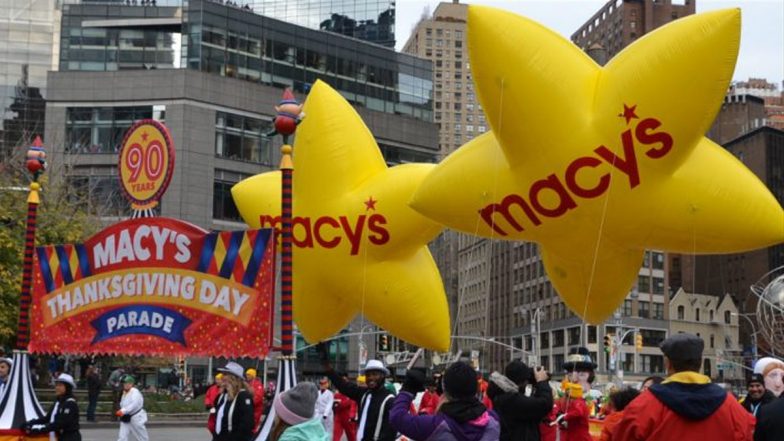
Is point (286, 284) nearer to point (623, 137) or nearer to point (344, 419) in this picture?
point (344, 419)

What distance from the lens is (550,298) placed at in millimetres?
92562

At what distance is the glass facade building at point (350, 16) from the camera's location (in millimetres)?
71375

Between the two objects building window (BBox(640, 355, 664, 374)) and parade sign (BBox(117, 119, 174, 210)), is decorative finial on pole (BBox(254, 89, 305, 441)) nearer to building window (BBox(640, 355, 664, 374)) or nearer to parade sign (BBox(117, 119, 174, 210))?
parade sign (BBox(117, 119, 174, 210))

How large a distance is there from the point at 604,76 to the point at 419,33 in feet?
497

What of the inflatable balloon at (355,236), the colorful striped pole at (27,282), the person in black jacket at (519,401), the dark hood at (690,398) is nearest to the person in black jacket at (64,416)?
the inflatable balloon at (355,236)

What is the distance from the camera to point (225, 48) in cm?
5834

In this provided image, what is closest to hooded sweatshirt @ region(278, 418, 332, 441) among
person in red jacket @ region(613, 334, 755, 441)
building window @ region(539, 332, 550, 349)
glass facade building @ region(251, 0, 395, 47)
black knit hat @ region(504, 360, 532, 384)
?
person in red jacket @ region(613, 334, 755, 441)

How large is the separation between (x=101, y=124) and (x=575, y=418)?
51.5 metres

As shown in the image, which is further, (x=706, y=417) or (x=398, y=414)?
(x=398, y=414)

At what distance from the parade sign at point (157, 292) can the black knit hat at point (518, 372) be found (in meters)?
5.54

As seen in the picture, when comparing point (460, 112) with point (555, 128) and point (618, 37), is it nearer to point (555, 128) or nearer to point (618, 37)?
point (618, 37)

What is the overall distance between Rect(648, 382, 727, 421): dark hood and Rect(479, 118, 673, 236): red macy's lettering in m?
4.99

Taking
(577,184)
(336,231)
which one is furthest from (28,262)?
(577,184)

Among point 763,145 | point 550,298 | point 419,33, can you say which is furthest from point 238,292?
point 419,33
